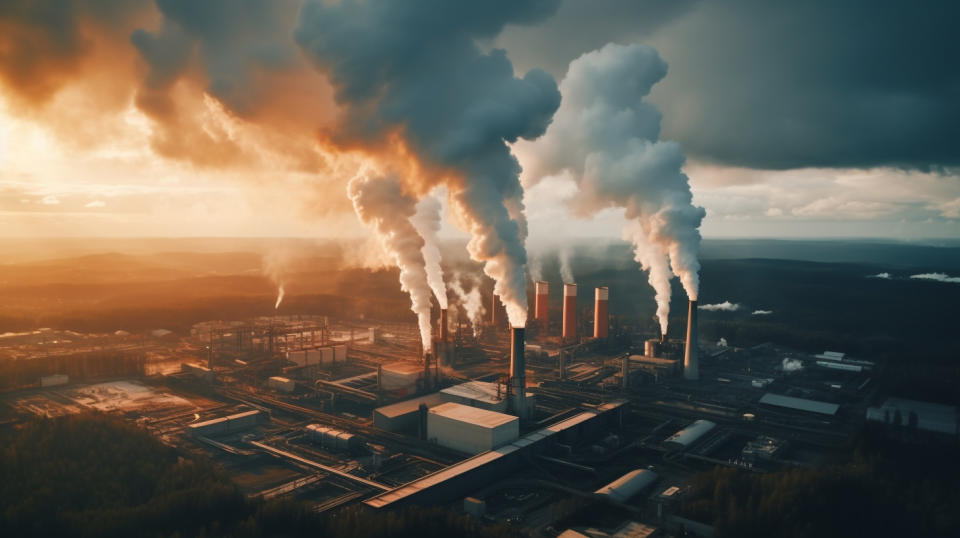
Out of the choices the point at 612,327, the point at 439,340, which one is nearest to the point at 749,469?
the point at 439,340

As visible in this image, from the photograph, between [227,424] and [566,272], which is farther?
[566,272]

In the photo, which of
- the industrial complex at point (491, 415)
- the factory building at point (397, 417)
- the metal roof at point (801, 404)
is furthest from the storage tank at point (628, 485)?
the metal roof at point (801, 404)

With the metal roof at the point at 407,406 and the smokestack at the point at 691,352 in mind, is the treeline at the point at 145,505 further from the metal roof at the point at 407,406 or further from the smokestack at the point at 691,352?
the smokestack at the point at 691,352

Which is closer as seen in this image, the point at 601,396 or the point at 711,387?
the point at 601,396

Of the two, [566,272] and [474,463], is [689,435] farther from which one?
[566,272]

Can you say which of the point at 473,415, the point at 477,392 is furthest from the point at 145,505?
the point at 477,392

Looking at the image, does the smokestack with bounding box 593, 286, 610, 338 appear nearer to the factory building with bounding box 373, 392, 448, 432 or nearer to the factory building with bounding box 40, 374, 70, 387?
the factory building with bounding box 373, 392, 448, 432

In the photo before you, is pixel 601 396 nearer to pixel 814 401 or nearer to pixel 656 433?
pixel 656 433
